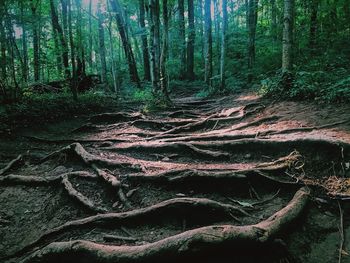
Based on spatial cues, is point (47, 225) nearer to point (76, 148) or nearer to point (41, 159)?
point (76, 148)

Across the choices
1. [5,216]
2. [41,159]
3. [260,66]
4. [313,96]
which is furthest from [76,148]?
[260,66]

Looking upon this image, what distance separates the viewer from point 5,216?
196 inches

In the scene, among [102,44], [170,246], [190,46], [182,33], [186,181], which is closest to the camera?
[170,246]

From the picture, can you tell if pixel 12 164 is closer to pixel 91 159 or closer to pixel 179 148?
pixel 91 159

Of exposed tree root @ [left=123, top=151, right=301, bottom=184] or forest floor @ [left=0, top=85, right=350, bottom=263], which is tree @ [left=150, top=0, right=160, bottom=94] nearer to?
forest floor @ [left=0, top=85, right=350, bottom=263]

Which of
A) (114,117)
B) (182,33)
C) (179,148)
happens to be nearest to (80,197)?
(179,148)

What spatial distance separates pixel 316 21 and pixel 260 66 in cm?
398

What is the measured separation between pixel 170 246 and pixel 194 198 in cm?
114

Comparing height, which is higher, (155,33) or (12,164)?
(155,33)

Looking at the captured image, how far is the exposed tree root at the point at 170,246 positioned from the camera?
2838mm

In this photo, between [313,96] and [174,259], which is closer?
[174,259]

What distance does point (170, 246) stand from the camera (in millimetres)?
2869

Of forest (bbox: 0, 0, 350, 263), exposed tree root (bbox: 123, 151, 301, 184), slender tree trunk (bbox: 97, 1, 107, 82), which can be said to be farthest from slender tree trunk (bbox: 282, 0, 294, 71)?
slender tree trunk (bbox: 97, 1, 107, 82)

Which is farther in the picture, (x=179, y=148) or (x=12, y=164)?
(x=12, y=164)
